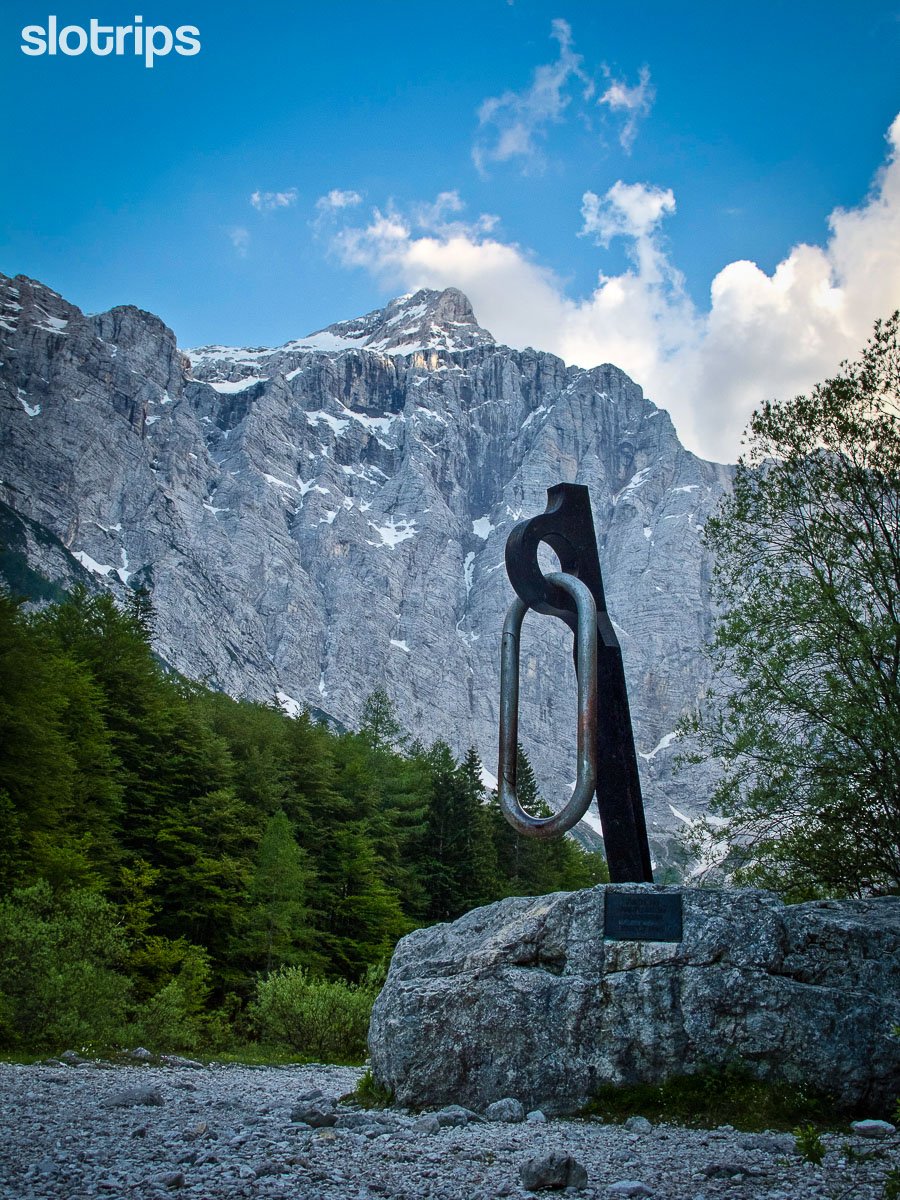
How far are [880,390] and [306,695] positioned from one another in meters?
166

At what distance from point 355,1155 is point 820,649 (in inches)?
399

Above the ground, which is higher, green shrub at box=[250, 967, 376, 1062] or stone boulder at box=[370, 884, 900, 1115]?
stone boulder at box=[370, 884, 900, 1115]

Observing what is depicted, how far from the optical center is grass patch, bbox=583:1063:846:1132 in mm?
8344

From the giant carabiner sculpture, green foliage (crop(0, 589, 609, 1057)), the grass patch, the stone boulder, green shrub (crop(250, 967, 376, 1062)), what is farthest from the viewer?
green shrub (crop(250, 967, 376, 1062))

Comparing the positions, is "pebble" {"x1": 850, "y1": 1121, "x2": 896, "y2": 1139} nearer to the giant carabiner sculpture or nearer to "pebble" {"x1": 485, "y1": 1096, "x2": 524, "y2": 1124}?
"pebble" {"x1": 485, "y1": 1096, "x2": 524, "y2": 1124}

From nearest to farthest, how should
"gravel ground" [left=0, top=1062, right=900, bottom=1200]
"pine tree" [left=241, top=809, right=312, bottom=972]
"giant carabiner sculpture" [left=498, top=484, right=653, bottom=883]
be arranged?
"gravel ground" [left=0, top=1062, right=900, bottom=1200] → "giant carabiner sculpture" [left=498, top=484, right=653, bottom=883] → "pine tree" [left=241, top=809, right=312, bottom=972]

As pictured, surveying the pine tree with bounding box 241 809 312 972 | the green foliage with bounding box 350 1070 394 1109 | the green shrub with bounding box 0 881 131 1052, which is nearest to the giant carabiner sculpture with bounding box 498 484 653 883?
the green foliage with bounding box 350 1070 394 1109

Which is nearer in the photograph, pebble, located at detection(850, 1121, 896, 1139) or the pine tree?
pebble, located at detection(850, 1121, 896, 1139)

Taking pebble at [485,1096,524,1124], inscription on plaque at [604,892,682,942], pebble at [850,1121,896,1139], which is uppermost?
inscription on plaque at [604,892,682,942]

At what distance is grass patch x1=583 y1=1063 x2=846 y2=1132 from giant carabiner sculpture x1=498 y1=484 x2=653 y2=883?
8.63 ft

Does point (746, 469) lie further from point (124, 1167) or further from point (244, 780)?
point (244, 780)

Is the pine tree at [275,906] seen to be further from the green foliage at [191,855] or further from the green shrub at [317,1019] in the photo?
the green shrub at [317,1019]

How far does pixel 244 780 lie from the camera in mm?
34656

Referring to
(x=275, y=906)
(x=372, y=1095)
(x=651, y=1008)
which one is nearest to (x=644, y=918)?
(x=651, y=1008)
